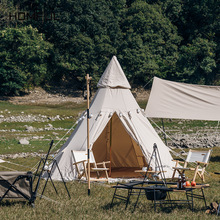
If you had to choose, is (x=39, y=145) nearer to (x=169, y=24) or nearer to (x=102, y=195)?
(x=102, y=195)

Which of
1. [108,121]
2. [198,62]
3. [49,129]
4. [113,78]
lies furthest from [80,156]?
[198,62]

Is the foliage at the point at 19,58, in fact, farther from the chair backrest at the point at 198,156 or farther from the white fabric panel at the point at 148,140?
the chair backrest at the point at 198,156

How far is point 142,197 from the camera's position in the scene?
36.9 feet

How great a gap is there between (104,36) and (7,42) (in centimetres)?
1091

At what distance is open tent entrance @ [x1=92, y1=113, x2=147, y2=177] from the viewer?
17438mm

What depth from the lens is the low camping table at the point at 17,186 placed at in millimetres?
10047

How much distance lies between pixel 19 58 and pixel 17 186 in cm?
4096

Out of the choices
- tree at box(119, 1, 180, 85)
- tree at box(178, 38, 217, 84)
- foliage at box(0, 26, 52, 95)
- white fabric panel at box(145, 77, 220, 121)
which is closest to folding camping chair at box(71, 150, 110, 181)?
white fabric panel at box(145, 77, 220, 121)

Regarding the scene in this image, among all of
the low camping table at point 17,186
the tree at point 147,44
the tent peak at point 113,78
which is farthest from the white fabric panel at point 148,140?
the tree at point 147,44

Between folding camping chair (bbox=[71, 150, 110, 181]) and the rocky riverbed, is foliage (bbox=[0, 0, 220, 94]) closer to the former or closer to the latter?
the rocky riverbed

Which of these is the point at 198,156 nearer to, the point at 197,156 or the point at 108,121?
the point at 197,156

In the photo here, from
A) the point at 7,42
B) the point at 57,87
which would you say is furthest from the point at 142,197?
Answer: the point at 57,87

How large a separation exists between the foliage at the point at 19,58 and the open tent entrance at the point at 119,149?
32126mm

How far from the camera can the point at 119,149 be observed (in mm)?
17812
